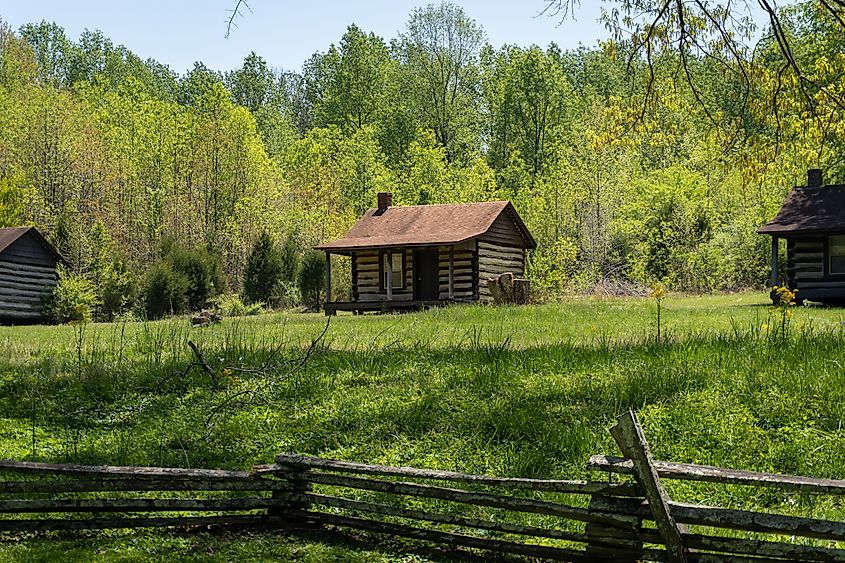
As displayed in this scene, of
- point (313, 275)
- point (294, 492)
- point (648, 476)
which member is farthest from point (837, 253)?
point (648, 476)

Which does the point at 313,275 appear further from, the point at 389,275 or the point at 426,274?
the point at 426,274

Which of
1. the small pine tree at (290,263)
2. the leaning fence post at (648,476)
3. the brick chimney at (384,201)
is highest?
the brick chimney at (384,201)

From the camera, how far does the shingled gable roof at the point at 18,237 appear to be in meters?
34.7

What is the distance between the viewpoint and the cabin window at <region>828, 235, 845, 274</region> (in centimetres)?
2934

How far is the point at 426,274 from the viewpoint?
113ft

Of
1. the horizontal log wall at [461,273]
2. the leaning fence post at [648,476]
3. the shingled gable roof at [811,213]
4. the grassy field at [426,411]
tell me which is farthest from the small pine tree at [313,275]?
the leaning fence post at [648,476]

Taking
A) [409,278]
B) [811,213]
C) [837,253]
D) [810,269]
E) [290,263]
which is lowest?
[409,278]

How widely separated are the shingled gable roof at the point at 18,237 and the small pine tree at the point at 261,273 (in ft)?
26.8

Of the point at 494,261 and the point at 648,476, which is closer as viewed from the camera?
the point at 648,476

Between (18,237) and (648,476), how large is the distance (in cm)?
3467

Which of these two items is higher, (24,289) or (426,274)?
(426,274)

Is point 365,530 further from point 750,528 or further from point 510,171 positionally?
point 510,171

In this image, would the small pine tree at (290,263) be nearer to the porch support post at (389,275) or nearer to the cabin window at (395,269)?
the cabin window at (395,269)

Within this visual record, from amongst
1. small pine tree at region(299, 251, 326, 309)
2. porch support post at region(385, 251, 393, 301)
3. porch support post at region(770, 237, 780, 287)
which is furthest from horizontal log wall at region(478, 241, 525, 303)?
porch support post at region(770, 237, 780, 287)
